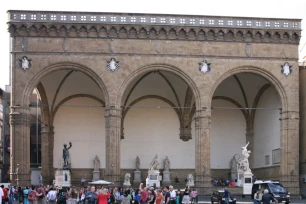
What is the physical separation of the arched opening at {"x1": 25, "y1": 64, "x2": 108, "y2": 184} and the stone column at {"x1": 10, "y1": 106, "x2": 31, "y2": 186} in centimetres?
617

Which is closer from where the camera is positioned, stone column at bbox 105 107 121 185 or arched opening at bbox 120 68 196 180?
stone column at bbox 105 107 121 185

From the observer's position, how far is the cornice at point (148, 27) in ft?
124

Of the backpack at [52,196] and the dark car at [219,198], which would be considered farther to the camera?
the dark car at [219,198]

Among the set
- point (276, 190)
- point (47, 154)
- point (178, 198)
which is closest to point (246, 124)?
point (276, 190)

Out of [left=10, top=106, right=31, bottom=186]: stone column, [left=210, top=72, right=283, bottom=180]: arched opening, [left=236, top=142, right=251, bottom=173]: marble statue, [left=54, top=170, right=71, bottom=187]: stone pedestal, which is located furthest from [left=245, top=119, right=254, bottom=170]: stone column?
[left=10, top=106, right=31, bottom=186]: stone column

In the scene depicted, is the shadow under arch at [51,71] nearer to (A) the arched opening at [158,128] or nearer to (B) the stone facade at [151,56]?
(B) the stone facade at [151,56]

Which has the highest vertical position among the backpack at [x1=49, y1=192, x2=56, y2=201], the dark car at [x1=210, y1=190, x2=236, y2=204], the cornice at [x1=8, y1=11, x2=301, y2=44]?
the cornice at [x1=8, y1=11, x2=301, y2=44]

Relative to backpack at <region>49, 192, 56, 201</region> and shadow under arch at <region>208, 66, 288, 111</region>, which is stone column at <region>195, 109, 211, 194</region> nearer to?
shadow under arch at <region>208, 66, 288, 111</region>

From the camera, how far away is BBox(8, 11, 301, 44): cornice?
3781 cm

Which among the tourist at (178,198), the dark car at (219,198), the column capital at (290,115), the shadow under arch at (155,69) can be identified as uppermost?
the shadow under arch at (155,69)

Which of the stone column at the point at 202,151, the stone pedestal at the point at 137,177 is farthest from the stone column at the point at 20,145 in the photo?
the stone column at the point at 202,151

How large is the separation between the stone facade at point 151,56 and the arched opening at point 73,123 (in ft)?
18.9

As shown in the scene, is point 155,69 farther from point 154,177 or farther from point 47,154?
point 47,154

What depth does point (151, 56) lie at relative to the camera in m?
38.4
